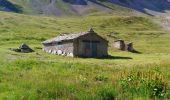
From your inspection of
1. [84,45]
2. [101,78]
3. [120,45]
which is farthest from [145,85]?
[120,45]

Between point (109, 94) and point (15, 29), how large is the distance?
131 metres

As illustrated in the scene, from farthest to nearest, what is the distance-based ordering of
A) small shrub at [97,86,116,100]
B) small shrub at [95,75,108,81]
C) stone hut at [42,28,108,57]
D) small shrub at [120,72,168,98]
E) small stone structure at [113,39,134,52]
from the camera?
1. small stone structure at [113,39,134,52]
2. stone hut at [42,28,108,57]
3. small shrub at [95,75,108,81]
4. small shrub at [120,72,168,98]
5. small shrub at [97,86,116,100]

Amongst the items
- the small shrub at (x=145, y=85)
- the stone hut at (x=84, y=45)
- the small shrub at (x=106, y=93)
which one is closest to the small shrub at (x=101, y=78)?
the small shrub at (x=145, y=85)

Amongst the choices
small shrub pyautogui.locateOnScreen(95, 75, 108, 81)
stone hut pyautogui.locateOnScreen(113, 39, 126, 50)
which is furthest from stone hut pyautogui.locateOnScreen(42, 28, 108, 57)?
small shrub pyautogui.locateOnScreen(95, 75, 108, 81)

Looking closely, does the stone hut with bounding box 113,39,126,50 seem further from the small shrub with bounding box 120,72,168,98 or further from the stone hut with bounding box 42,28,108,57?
the small shrub with bounding box 120,72,168,98

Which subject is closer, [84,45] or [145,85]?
[145,85]

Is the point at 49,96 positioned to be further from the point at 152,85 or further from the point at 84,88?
the point at 152,85

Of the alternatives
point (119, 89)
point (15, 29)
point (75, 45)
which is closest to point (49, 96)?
point (119, 89)

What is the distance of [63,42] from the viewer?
84375 millimetres

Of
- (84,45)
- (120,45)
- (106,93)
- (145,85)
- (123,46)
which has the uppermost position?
(145,85)

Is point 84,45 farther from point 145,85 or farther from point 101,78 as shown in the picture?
point 145,85

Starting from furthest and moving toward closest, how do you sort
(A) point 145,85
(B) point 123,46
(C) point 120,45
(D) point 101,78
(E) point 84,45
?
(B) point 123,46, (C) point 120,45, (E) point 84,45, (D) point 101,78, (A) point 145,85

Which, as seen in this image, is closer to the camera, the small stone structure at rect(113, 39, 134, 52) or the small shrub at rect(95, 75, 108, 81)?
the small shrub at rect(95, 75, 108, 81)

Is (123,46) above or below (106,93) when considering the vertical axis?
below
